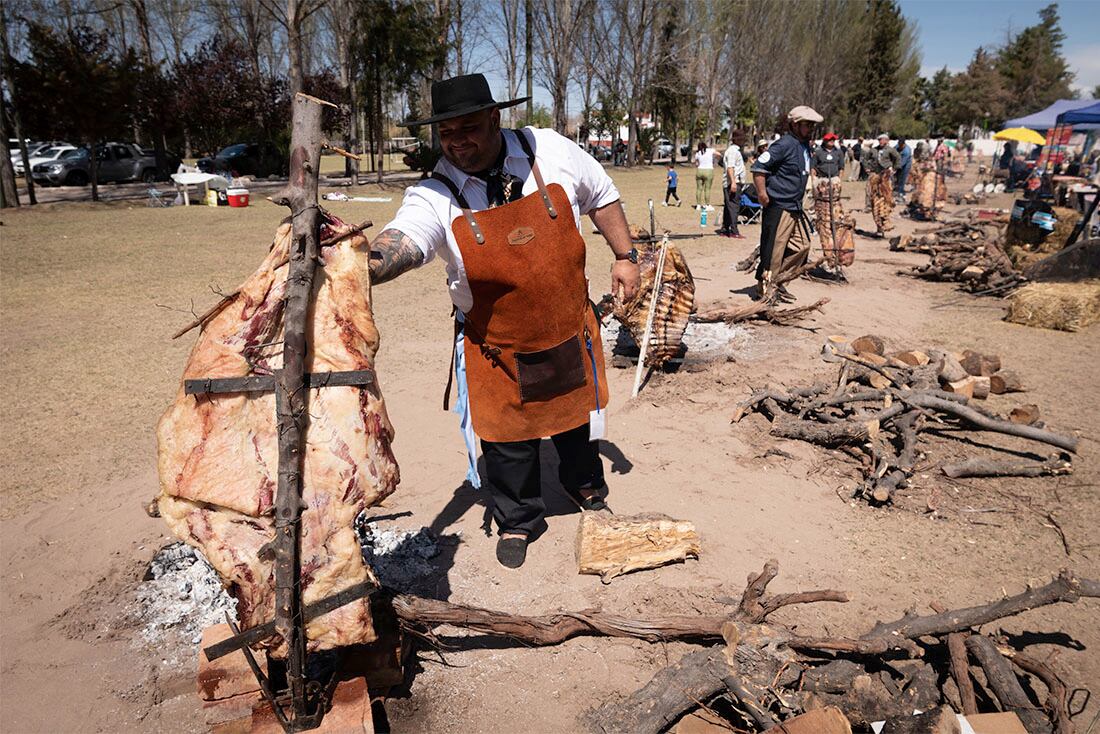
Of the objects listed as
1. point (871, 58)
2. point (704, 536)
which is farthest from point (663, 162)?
point (704, 536)

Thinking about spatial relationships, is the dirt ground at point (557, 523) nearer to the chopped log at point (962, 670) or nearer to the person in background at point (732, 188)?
the chopped log at point (962, 670)

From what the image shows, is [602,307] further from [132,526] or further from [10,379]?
[10,379]

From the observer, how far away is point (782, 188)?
7.35m

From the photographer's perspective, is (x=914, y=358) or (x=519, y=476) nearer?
(x=519, y=476)

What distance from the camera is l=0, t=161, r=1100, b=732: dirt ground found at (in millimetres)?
2520

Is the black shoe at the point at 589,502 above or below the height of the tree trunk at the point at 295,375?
below

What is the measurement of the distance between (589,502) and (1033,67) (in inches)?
2453

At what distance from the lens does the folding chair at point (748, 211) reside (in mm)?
14062

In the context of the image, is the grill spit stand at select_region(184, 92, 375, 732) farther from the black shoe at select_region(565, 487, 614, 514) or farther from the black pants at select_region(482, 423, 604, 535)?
the black shoe at select_region(565, 487, 614, 514)

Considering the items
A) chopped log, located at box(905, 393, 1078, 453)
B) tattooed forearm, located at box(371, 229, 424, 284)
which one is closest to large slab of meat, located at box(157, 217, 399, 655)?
tattooed forearm, located at box(371, 229, 424, 284)

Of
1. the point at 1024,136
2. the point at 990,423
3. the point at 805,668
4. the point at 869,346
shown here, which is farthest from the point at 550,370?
the point at 1024,136

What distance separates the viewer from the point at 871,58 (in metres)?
50.0

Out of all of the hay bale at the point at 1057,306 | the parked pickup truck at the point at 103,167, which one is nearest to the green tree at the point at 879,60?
the parked pickup truck at the point at 103,167

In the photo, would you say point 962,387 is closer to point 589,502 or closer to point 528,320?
point 589,502
